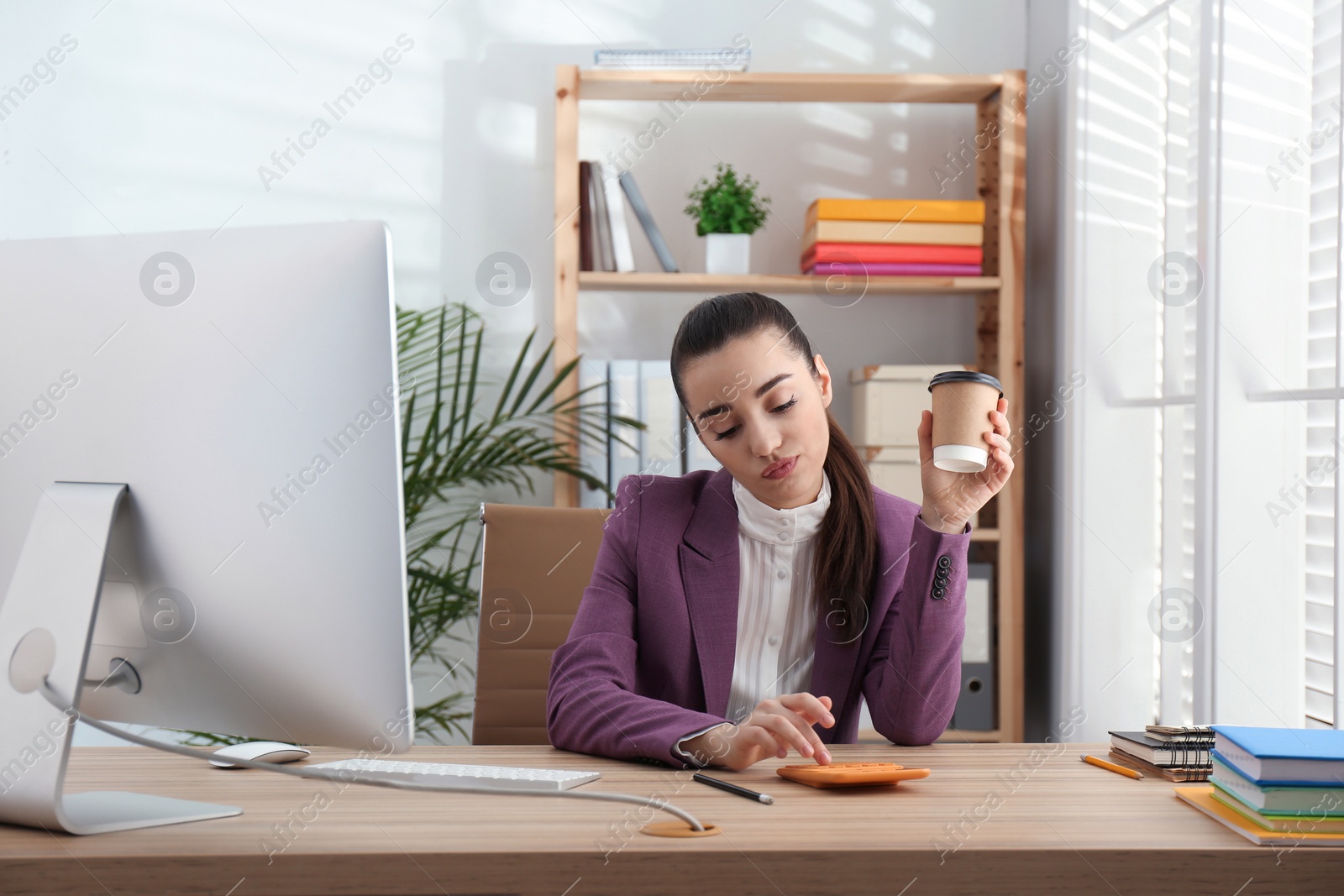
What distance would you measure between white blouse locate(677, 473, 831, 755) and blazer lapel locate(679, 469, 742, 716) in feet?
0.09

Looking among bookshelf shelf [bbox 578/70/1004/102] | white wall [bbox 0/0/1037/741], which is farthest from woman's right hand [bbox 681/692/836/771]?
bookshelf shelf [bbox 578/70/1004/102]

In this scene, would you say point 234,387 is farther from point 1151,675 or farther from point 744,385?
point 1151,675

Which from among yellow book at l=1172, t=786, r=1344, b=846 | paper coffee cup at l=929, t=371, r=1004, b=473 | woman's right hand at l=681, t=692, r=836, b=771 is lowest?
yellow book at l=1172, t=786, r=1344, b=846

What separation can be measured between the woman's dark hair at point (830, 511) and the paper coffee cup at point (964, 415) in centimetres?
34

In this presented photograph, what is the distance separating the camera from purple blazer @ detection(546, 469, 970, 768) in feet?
3.87

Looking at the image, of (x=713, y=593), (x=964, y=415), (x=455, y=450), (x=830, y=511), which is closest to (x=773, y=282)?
(x=455, y=450)

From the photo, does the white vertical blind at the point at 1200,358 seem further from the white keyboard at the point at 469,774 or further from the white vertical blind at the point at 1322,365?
the white keyboard at the point at 469,774

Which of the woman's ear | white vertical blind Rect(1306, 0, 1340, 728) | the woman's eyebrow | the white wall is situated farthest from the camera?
the white wall

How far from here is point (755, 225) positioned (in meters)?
2.61

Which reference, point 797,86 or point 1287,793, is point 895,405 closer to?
point 797,86

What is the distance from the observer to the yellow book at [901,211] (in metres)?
2.51

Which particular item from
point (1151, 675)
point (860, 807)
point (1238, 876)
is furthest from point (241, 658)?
point (1151, 675)

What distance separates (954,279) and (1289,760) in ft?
6.11

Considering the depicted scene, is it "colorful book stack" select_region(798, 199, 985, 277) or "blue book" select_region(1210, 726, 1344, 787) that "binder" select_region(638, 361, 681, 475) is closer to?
"colorful book stack" select_region(798, 199, 985, 277)
